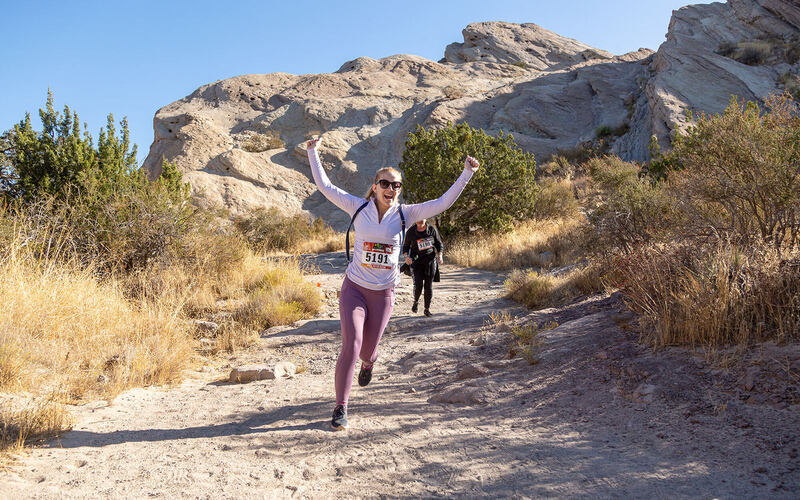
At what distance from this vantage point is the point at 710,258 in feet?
15.5

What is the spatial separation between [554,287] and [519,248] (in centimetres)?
581

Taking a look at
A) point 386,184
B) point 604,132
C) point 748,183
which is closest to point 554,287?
point 748,183

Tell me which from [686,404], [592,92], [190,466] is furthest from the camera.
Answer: [592,92]

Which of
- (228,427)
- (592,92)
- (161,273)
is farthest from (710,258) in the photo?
(592,92)

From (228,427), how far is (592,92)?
113 ft

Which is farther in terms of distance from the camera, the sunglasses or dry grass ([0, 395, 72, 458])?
the sunglasses

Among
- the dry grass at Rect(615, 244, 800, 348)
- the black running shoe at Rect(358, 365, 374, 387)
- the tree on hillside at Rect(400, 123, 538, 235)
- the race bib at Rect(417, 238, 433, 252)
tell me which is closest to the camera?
the dry grass at Rect(615, 244, 800, 348)

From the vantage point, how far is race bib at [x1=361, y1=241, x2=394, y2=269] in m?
3.66

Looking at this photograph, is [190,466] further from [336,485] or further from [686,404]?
[686,404]

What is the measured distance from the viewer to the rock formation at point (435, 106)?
24219 millimetres

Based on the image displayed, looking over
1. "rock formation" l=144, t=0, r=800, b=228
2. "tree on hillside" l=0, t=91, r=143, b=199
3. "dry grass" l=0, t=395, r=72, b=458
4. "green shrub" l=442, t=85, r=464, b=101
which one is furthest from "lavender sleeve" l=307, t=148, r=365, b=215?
"green shrub" l=442, t=85, r=464, b=101

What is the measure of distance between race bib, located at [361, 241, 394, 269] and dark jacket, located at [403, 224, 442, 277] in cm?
445

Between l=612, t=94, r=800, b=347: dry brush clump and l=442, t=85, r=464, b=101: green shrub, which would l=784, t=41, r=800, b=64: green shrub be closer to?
l=442, t=85, r=464, b=101: green shrub

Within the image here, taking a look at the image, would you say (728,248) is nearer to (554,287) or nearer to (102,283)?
(554,287)
